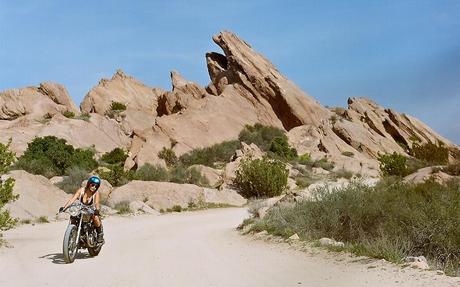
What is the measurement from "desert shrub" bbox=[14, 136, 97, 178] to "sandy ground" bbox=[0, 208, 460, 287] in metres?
19.1

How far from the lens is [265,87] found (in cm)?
5556

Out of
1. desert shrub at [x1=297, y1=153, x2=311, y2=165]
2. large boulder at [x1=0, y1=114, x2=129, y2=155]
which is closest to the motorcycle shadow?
desert shrub at [x1=297, y1=153, x2=311, y2=165]

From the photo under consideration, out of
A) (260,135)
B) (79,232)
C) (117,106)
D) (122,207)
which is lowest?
(79,232)

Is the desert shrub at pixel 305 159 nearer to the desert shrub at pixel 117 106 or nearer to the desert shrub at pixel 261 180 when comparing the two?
the desert shrub at pixel 261 180

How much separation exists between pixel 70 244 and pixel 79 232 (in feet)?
1.32

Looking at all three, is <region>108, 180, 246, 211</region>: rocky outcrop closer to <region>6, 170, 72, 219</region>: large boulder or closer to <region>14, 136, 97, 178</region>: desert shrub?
<region>6, 170, 72, 219</region>: large boulder

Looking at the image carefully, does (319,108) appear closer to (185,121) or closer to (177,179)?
(185,121)

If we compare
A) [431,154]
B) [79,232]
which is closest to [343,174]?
[431,154]

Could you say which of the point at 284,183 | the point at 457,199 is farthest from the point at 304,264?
the point at 284,183

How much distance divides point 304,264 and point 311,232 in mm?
3411

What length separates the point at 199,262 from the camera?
10422mm

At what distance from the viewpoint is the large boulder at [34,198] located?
20.8 m

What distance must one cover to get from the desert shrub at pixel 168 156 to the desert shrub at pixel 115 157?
5382mm

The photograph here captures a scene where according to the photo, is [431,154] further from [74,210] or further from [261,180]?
[74,210]
